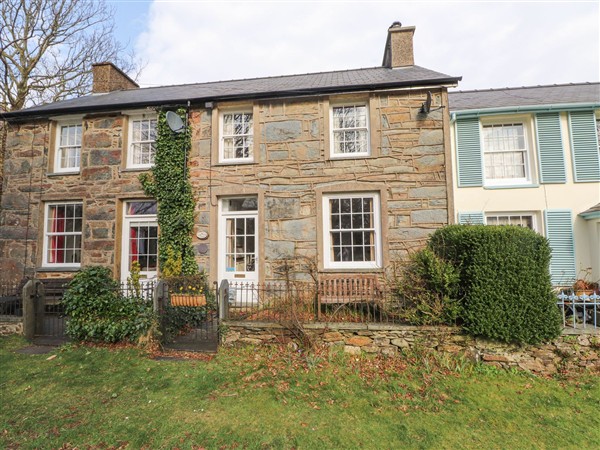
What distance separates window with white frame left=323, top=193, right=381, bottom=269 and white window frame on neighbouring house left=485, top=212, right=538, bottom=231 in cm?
384

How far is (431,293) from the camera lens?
546cm

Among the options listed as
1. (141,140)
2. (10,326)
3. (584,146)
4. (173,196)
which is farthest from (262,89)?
(584,146)

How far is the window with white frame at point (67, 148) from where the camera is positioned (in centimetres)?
998

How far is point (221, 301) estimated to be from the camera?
5.84m

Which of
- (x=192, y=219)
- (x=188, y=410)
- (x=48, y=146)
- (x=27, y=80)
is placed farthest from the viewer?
(x=27, y=80)

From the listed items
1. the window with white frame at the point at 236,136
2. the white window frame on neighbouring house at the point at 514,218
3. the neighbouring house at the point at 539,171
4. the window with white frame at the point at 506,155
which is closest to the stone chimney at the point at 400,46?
the neighbouring house at the point at 539,171

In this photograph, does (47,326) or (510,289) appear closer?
(510,289)

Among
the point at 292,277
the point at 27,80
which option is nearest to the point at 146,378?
the point at 292,277

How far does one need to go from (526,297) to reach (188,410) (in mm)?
5433

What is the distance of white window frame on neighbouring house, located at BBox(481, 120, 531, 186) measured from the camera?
9312mm

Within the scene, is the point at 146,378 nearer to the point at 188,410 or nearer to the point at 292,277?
the point at 188,410

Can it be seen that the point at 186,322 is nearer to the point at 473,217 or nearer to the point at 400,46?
the point at 473,217

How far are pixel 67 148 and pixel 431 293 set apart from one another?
11.7 metres

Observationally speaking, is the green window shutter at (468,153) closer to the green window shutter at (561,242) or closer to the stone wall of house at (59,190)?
the green window shutter at (561,242)
